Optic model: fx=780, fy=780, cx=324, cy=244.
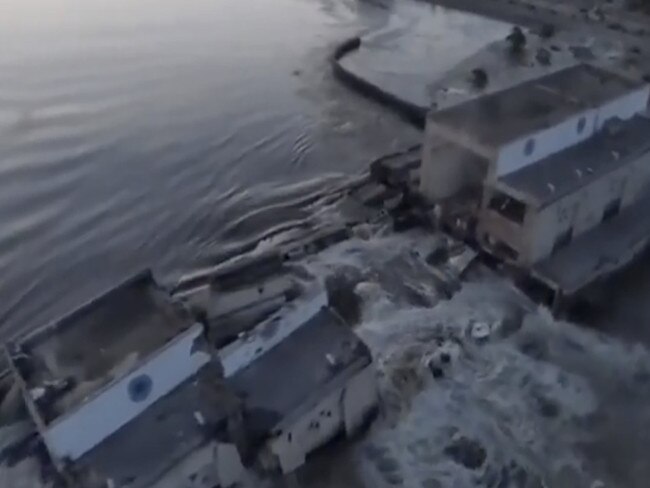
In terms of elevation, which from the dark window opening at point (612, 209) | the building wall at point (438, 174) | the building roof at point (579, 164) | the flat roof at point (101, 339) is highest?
the flat roof at point (101, 339)

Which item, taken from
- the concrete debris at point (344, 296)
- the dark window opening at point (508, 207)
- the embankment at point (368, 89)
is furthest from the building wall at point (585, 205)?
the embankment at point (368, 89)

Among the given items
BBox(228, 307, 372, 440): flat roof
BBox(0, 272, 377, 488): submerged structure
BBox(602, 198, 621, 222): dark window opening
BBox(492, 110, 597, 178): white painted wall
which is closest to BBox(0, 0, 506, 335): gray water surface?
BBox(0, 272, 377, 488): submerged structure

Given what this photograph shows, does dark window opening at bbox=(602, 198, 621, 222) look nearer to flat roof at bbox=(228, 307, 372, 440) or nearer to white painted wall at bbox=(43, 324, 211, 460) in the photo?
flat roof at bbox=(228, 307, 372, 440)

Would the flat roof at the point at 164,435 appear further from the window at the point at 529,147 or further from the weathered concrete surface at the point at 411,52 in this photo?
the weathered concrete surface at the point at 411,52

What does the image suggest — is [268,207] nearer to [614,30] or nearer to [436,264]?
[436,264]

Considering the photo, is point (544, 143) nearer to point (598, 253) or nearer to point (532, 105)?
point (532, 105)

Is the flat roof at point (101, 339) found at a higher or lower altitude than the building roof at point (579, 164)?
higher

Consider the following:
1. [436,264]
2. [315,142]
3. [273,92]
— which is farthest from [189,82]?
[436,264]
